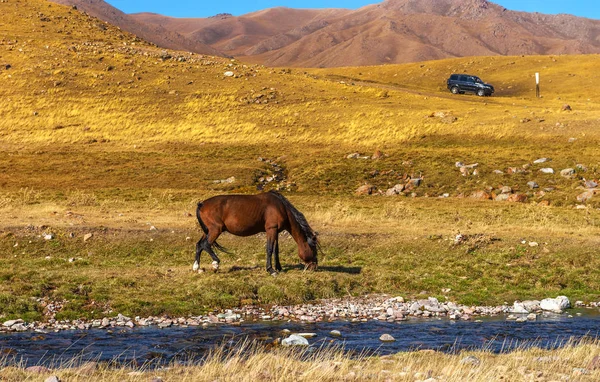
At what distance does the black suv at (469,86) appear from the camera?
7862cm

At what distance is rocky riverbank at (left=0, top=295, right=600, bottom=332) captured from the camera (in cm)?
1641

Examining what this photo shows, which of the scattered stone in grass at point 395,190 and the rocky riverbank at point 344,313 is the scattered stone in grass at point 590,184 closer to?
the scattered stone in grass at point 395,190

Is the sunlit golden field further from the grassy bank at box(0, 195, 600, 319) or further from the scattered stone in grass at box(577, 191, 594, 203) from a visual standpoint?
the scattered stone in grass at box(577, 191, 594, 203)

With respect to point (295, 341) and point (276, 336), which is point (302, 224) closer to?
point (276, 336)

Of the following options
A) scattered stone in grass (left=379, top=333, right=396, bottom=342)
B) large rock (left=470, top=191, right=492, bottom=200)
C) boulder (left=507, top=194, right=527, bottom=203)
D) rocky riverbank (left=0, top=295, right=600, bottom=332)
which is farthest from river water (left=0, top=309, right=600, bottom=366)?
large rock (left=470, top=191, right=492, bottom=200)

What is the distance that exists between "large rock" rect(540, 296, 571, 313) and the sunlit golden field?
1099mm

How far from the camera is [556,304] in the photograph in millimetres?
18422

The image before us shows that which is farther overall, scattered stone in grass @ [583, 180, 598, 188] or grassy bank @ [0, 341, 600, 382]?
scattered stone in grass @ [583, 180, 598, 188]

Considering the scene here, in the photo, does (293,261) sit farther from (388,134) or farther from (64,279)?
(388,134)

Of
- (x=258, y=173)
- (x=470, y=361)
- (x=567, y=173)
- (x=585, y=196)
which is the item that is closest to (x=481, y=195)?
(x=585, y=196)

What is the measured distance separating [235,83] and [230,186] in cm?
3386

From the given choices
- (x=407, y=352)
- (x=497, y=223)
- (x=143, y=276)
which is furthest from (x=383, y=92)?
(x=407, y=352)

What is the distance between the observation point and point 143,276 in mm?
19906

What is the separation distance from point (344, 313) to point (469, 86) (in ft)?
216
